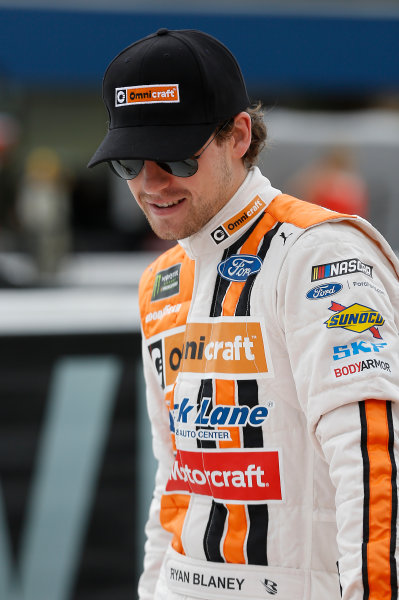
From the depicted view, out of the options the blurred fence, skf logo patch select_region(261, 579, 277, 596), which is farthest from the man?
the blurred fence

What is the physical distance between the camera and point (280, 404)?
1672 mm

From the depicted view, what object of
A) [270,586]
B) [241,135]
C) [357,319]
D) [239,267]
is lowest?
[270,586]

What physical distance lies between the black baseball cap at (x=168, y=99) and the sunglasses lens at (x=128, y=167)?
4cm

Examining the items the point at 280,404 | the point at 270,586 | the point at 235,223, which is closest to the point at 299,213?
the point at 235,223

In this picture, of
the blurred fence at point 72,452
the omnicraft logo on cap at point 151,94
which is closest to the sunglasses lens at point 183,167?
the omnicraft logo on cap at point 151,94

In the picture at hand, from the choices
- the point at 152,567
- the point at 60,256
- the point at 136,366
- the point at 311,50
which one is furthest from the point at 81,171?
the point at 152,567

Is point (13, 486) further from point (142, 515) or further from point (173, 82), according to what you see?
point (173, 82)

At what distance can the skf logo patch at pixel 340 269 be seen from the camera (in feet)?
5.22

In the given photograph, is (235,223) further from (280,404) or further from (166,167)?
(280,404)

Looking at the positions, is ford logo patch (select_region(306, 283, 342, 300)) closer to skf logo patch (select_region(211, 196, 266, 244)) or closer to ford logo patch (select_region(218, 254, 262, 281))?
ford logo patch (select_region(218, 254, 262, 281))

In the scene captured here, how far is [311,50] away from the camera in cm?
1183

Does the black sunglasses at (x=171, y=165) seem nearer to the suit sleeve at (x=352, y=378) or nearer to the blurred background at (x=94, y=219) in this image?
the suit sleeve at (x=352, y=378)

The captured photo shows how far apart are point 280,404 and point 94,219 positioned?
14912mm

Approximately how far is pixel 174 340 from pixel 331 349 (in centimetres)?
43
